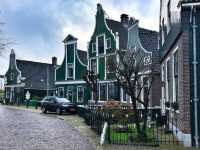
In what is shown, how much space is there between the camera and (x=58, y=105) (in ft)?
118

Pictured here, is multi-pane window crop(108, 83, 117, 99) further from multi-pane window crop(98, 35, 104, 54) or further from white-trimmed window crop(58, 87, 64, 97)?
white-trimmed window crop(58, 87, 64, 97)

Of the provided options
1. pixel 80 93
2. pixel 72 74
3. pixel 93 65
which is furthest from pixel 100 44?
pixel 72 74

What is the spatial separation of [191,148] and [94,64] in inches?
1314

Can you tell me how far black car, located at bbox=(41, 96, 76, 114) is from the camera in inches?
1382

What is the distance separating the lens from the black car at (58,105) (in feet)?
115

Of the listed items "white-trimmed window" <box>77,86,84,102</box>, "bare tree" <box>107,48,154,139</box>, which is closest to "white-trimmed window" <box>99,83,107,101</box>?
"white-trimmed window" <box>77,86,84,102</box>

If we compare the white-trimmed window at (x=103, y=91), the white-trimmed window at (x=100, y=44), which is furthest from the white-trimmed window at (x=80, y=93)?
the white-trimmed window at (x=100, y=44)

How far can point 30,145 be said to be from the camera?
13.6 m

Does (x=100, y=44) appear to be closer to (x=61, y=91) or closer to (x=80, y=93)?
(x=80, y=93)

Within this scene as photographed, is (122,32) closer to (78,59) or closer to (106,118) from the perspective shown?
(78,59)

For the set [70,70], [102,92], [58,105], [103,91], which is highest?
[70,70]

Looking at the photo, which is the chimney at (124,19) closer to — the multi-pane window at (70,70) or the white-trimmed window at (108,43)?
the white-trimmed window at (108,43)

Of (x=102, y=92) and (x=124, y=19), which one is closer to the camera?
(x=102, y=92)

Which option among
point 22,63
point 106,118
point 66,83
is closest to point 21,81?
point 22,63
